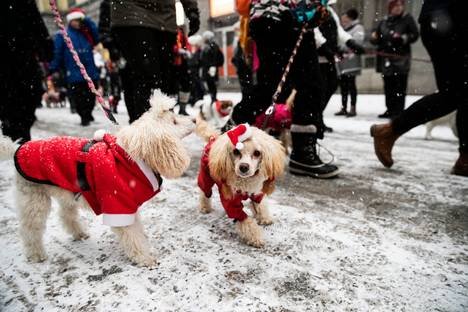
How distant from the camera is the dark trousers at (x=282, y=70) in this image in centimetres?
302

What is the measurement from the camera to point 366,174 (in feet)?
11.0

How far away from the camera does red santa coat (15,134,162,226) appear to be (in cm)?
173

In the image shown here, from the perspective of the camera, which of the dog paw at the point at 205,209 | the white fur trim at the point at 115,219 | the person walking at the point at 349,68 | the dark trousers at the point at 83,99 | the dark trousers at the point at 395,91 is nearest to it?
the white fur trim at the point at 115,219

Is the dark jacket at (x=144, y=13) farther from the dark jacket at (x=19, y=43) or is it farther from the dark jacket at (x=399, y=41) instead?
the dark jacket at (x=399, y=41)

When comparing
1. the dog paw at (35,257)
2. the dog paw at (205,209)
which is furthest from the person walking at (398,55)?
the dog paw at (35,257)

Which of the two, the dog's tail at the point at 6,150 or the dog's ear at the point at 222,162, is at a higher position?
the dog's tail at the point at 6,150

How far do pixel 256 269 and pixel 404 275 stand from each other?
2.54 ft

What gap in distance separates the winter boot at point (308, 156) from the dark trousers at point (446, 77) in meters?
0.81

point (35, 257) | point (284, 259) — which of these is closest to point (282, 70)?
point (284, 259)

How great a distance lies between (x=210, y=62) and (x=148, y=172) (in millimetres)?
9529

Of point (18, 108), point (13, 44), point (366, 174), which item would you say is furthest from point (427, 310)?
point (13, 44)

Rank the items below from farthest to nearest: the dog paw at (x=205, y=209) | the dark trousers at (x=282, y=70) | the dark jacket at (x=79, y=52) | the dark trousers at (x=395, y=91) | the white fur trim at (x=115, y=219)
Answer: the dark jacket at (x=79, y=52), the dark trousers at (x=395, y=91), the dark trousers at (x=282, y=70), the dog paw at (x=205, y=209), the white fur trim at (x=115, y=219)

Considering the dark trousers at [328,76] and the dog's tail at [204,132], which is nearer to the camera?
the dog's tail at [204,132]

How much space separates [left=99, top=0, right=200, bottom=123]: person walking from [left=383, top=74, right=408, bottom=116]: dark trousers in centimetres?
464
